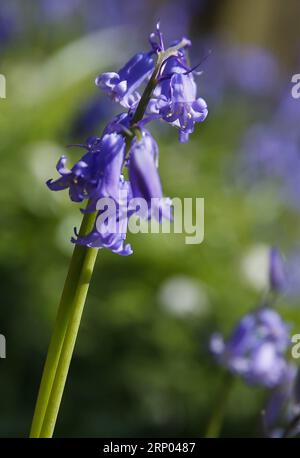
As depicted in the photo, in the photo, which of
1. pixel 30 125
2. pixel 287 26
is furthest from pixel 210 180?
pixel 287 26

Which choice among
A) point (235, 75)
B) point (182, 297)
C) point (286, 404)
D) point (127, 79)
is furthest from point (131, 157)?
point (235, 75)

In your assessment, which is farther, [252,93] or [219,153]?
[252,93]

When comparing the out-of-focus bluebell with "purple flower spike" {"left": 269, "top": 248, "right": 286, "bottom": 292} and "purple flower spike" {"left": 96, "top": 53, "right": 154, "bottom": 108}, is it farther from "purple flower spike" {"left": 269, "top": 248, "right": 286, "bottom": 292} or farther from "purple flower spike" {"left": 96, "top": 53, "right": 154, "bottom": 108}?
"purple flower spike" {"left": 96, "top": 53, "right": 154, "bottom": 108}

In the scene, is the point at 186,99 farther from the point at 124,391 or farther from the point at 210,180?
the point at 210,180

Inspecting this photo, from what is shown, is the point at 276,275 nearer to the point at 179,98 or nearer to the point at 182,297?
the point at 179,98

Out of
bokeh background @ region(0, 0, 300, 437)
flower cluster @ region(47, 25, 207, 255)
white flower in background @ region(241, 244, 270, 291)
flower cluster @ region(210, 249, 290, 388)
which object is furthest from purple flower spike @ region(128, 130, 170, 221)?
white flower in background @ region(241, 244, 270, 291)

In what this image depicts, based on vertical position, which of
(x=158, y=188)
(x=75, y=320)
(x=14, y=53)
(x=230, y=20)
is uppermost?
(x=230, y=20)

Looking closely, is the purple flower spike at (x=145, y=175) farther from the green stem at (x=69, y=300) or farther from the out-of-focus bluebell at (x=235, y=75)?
the out-of-focus bluebell at (x=235, y=75)
